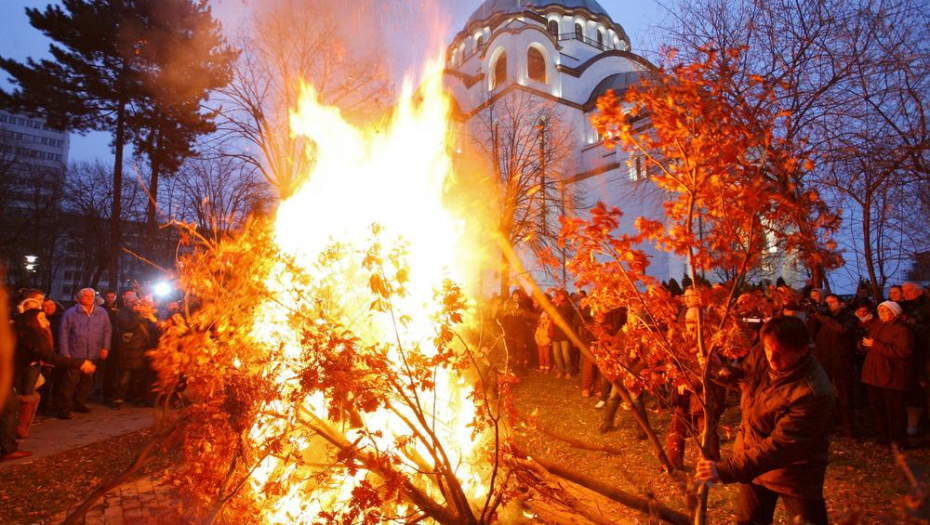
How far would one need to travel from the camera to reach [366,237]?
17.3 ft

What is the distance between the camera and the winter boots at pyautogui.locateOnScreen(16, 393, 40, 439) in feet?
24.2

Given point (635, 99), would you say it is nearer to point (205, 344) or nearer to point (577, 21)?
point (205, 344)

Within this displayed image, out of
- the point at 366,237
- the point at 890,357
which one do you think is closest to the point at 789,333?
the point at 366,237

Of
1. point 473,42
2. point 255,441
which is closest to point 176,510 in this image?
point 255,441

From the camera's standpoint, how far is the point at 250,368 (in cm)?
473

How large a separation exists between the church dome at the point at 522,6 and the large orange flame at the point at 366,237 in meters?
41.2

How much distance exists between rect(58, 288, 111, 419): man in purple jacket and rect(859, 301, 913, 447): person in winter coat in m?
12.7

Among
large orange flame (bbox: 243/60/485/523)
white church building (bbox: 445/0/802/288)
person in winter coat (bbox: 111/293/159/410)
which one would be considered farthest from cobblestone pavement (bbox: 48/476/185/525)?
white church building (bbox: 445/0/802/288)

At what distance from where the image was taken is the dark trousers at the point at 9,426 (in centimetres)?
664

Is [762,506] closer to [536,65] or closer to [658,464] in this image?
[658,464]

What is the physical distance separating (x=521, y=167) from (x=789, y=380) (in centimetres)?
→ 2312

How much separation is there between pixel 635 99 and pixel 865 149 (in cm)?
890

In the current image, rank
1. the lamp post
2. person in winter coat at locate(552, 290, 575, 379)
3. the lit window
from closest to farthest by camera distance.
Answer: the lit window → person in winter coat at locate(552, 290, 575, 379) → the lamp post

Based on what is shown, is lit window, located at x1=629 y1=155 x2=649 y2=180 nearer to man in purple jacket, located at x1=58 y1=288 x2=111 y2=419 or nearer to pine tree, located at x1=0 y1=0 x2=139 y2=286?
man in purple jacket, located at x1=58 y1=288 x2=111 y2=419
